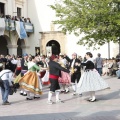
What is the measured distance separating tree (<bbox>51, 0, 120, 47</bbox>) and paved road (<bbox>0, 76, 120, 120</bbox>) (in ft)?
37.2

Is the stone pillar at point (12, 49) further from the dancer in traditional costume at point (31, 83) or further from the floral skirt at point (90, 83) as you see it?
the floral skirt at point (90, 83)

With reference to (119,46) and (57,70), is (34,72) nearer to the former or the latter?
(57,70)

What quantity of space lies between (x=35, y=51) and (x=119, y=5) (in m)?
13.9

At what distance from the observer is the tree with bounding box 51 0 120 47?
21719 mm

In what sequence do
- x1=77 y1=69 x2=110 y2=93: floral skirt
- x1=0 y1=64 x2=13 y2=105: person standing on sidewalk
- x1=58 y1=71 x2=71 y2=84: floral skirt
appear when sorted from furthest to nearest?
x1=58 y1=71 x2=71 y2=84: floral skirt < x1=77 y1=69 x2=110 y2=93: floral skirt < x1=0 y1=64 x2=13 y2=105: person standing on sidewalk

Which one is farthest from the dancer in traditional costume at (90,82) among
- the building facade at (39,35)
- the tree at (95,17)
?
the building facade at (39,35)

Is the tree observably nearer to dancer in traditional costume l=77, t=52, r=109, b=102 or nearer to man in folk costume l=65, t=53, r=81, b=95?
man in folk costume l=65, t=53, r=81, b=95

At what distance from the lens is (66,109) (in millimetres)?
8945

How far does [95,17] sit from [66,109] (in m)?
14.0

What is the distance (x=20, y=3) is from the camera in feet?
108

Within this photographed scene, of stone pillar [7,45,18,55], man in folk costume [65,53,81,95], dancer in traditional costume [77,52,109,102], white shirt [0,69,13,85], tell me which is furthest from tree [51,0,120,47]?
white shirt [0,69,13,85]

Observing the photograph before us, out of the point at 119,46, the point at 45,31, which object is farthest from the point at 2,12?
the point at 119,46

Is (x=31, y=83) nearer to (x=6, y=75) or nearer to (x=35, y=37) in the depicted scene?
(x=6, y=75)

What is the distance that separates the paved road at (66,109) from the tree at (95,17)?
11.3 meters
